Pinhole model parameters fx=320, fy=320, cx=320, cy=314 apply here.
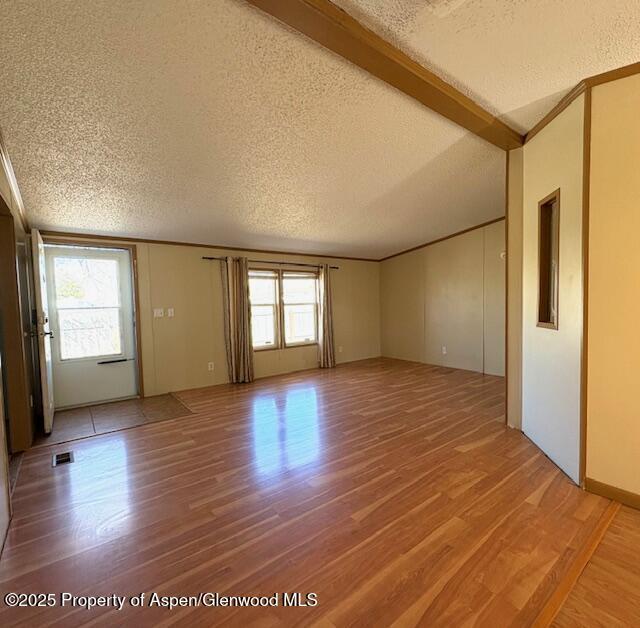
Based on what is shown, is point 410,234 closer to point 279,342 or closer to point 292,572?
point 279,342

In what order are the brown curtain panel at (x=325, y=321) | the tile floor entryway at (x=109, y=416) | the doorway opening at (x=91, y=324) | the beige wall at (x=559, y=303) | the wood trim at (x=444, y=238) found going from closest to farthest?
the beige wall at (x=559, y=303) → the tile floor entryway at (x=109, y=416) → the doorway opening at (x=91, y=324) → the wood trim at (x=444, y=238) → the brown curtain panel at (x=325, y=321)

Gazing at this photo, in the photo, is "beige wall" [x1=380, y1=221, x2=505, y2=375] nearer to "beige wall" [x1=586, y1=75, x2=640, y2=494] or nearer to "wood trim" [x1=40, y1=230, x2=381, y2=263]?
"wood trim" [x1=40, y1=230, x2=381, y2=263]

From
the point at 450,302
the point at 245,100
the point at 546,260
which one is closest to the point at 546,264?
the point at 546,260

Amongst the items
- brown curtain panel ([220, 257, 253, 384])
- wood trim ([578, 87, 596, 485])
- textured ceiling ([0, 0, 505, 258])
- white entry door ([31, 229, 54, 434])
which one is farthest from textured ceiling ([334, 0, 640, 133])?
brown curtain panel ([220, 257, 253, 384])

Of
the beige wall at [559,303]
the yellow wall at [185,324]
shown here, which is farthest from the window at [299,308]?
the beige wall at [559,303]

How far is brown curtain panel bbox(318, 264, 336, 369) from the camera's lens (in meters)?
6.22

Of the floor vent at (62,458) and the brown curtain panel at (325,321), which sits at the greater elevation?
the brown curtain panel at (325,321)

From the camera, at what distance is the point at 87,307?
4.23 m

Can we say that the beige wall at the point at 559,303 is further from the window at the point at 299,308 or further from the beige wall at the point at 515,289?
the window at the point at 299,308

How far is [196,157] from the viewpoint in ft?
8.91

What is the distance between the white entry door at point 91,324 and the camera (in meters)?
4.05

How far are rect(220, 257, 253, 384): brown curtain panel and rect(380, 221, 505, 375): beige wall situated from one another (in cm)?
339

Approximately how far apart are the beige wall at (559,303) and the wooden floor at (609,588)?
572mm

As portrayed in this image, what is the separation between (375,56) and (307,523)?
271 cm
